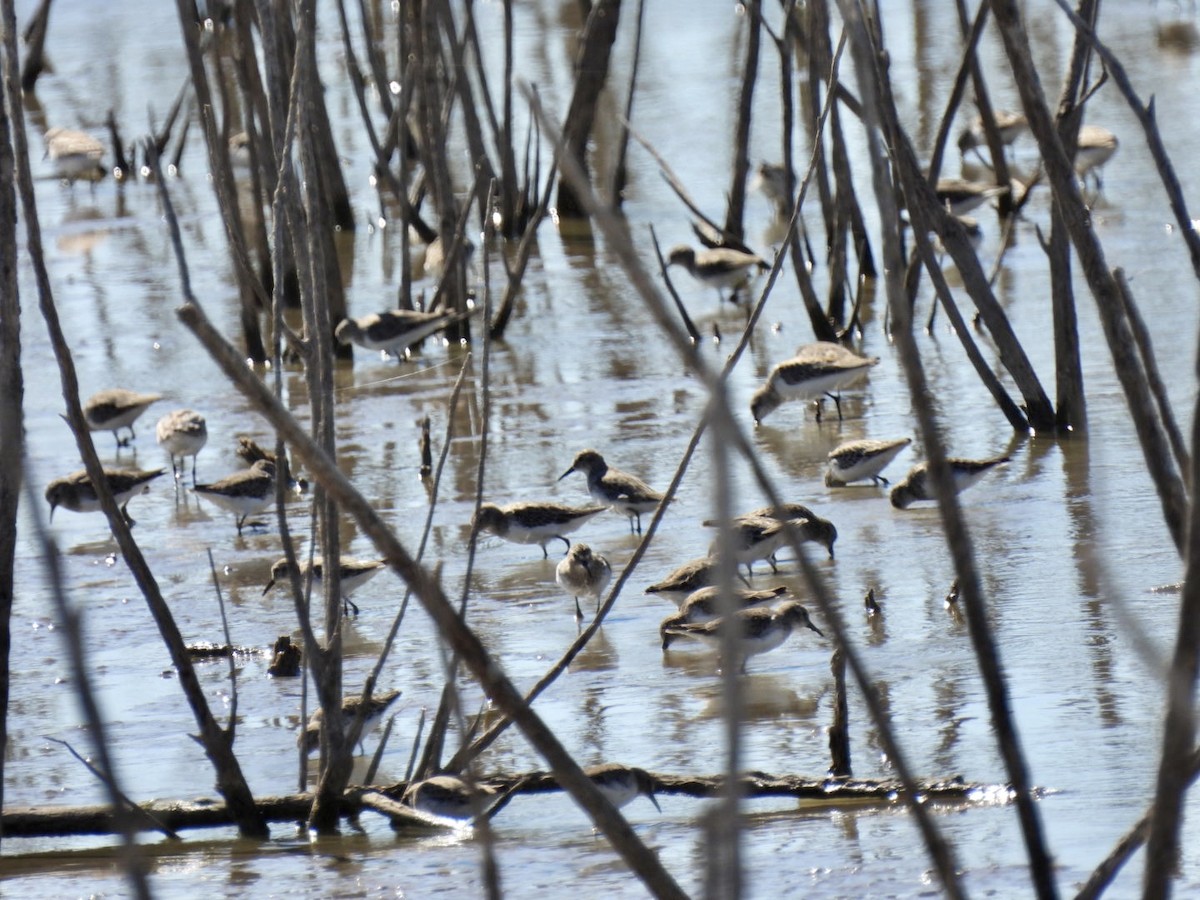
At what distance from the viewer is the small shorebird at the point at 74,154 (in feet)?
52.1

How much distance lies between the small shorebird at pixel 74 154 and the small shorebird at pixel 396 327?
6.62m

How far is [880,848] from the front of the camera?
3.92 meters

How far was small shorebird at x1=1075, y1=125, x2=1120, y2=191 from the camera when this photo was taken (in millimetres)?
13547

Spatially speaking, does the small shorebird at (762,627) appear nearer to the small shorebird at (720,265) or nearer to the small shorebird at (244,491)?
the small shorebird at (244,491)

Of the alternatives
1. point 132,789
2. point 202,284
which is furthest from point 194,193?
point 132,789

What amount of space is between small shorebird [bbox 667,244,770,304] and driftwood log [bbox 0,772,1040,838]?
272 inches

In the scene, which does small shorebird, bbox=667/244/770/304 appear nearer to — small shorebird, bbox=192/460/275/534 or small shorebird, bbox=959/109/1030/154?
small shorebird, bbox=192/460/275/534

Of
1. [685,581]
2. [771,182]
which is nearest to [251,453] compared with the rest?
[685,581]

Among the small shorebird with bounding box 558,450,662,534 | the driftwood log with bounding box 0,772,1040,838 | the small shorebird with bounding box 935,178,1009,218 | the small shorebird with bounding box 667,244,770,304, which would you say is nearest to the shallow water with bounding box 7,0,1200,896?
the driftwood log with bounding box 0,772,1040,838

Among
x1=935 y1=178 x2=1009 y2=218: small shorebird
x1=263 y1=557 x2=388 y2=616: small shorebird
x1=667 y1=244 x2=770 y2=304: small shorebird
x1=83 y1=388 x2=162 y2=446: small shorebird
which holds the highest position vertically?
x1=935 y1=178 x2=1009 y2=218: small shorebird

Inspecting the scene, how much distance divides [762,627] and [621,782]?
59.3 inches

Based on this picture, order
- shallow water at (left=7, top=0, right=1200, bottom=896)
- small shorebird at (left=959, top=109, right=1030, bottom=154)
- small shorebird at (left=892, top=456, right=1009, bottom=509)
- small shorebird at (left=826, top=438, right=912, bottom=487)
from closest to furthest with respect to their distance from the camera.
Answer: shallow water at (left=7, top=0, right=1200, bottom=896) < small shorebird at (left=892, top=456, right=1009, bottom=509) < small shorebird at (left=826, top=438, right=912, bottom=487) < small shorebird at (left=959, top=109, right=1030, bottom=154)

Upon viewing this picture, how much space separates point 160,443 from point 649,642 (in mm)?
3350

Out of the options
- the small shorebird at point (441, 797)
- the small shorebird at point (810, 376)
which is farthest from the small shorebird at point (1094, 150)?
the small shorebird at point (441, 797)
